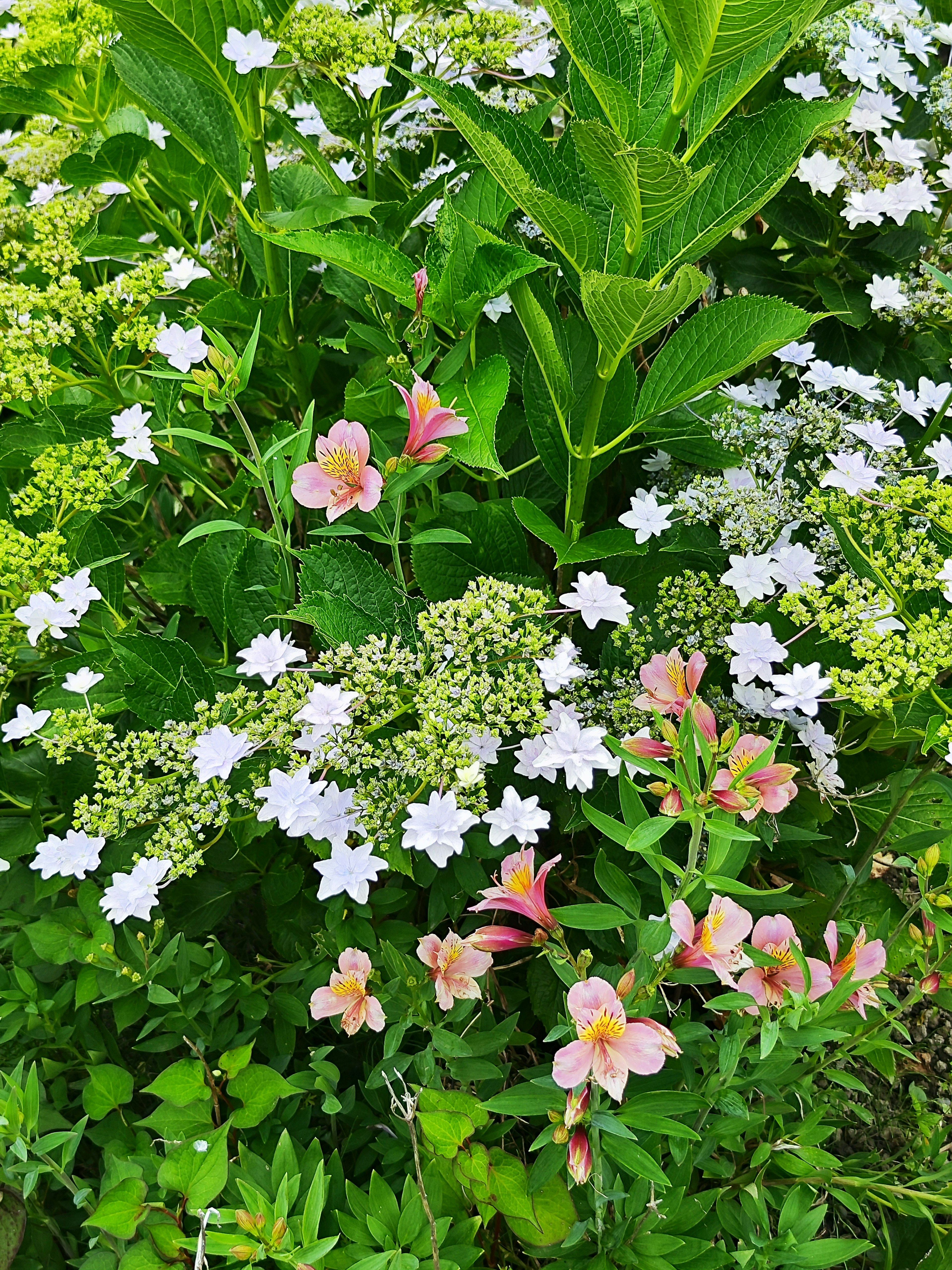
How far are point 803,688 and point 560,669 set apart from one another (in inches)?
8.2

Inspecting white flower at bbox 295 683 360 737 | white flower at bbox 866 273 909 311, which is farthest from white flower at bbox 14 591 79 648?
white flower at bbox 866 273 909 311

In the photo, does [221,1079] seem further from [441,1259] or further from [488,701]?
[488,701]

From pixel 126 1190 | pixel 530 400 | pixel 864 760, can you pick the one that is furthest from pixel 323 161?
pixel 126 1190

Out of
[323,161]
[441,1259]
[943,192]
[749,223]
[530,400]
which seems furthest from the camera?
[749,223]

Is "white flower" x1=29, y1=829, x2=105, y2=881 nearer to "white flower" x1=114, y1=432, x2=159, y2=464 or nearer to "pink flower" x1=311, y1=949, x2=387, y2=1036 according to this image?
"pink flower" x1=311, y1=949, x2=387, y2=1036

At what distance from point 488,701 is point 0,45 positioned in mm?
1116

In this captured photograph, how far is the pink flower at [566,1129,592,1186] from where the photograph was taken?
0.63 meters

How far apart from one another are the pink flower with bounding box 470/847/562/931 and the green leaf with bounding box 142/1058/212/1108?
31cm

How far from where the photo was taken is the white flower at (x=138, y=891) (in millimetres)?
767

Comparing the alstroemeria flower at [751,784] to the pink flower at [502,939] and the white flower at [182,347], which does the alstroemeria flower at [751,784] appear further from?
the white flower at [182,347]

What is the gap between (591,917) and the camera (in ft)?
2.27

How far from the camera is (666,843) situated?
0.92 m

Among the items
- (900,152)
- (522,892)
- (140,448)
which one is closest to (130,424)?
(140,448)

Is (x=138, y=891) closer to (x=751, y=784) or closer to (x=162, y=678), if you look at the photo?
(x=162, y=678)
